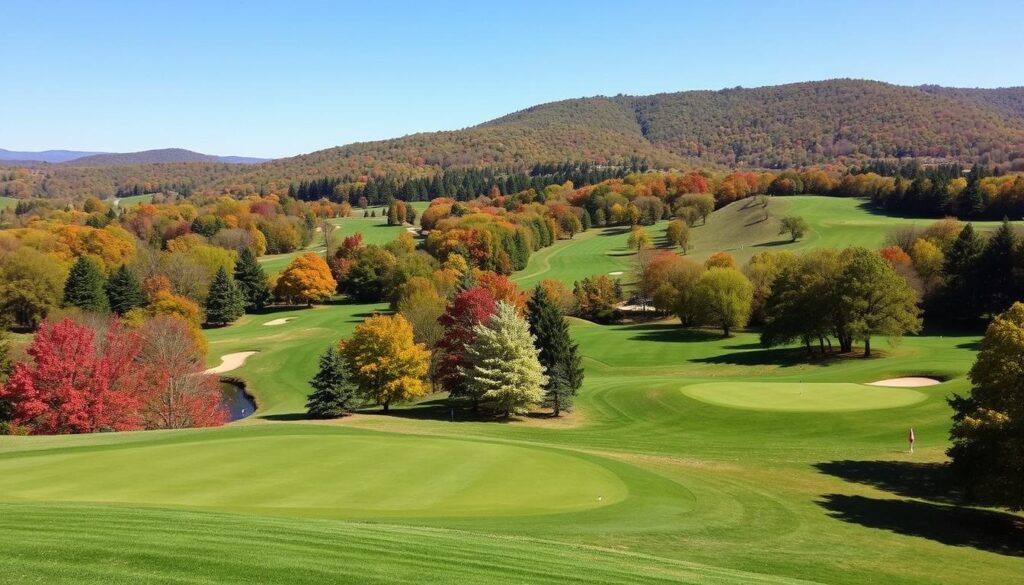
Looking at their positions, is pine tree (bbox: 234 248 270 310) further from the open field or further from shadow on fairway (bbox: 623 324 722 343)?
shadow on fairway (bbox: 623 324 722 343)

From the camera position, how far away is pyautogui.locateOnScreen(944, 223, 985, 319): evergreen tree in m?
66.9

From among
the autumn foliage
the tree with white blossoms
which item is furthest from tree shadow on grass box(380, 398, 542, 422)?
the autumn foliage

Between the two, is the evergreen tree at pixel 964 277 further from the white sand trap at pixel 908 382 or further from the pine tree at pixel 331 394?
the pine tree at pixel 331 394

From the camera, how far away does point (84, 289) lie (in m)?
80.2

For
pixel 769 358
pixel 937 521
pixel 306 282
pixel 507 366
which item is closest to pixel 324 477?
pixel 507 366

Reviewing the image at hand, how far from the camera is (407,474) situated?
2067 cm

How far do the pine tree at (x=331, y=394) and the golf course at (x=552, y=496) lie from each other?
236 centimetres

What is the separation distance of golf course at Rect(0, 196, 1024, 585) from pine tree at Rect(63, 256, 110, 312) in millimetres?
53893

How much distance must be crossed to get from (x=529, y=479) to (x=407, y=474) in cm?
379

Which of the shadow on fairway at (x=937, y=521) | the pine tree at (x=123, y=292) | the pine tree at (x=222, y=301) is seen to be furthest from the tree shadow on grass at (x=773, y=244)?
the shadow on fairway at (x=937, y=521)

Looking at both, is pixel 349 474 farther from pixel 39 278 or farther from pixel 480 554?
pixel 39 278

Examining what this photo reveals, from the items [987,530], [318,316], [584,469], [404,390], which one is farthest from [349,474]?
[318,316]

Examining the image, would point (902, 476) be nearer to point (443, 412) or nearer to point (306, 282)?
point (443, 412)

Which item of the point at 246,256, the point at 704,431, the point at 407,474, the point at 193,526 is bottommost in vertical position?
the point at 704,431
